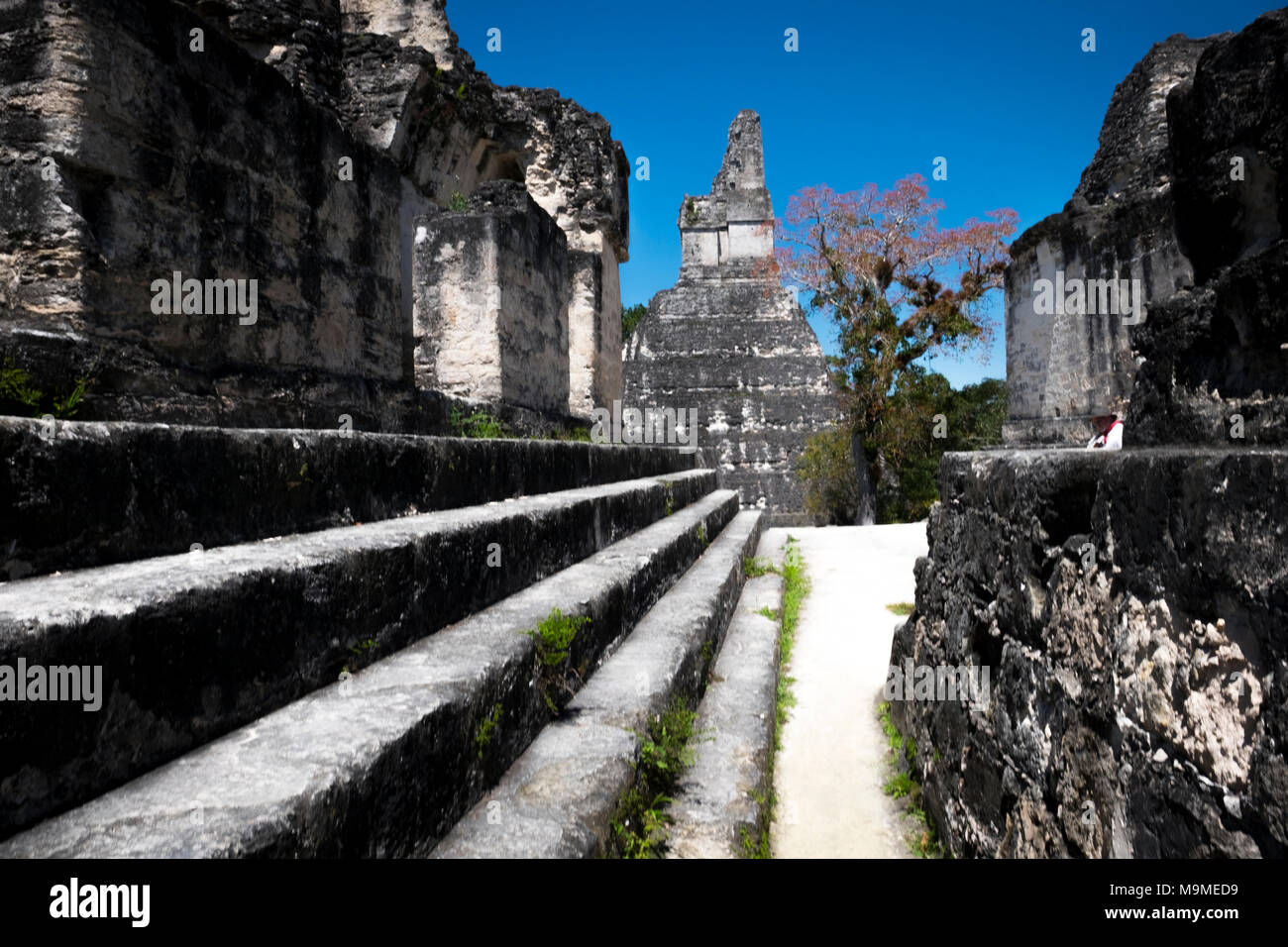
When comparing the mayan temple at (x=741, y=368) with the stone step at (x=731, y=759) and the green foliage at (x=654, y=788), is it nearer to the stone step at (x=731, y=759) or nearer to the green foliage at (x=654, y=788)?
the stone step at (x=731, y=759)

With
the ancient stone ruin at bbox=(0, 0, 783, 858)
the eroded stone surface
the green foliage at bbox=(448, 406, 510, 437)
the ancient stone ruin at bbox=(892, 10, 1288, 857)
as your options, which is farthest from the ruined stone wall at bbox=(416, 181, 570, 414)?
the eroded stone surface

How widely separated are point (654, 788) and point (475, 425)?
127 inches

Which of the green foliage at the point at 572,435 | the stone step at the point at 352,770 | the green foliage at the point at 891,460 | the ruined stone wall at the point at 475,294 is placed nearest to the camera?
the stone step at the point at 352,770

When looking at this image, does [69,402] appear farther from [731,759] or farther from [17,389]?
[731,759]

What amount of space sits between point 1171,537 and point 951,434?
18.9 meters

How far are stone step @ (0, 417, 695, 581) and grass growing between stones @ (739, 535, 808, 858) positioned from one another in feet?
4.89

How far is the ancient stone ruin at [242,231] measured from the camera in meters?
2.37

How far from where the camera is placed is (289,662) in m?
1.52

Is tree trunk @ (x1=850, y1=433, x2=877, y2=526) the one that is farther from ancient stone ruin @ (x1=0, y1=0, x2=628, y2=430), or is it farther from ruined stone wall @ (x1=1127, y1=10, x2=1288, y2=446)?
ruined stone wall @ (x1=1127, y1=10, x2=1288, y2=446)

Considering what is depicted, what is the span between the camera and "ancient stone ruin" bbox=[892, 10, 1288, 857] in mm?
1226

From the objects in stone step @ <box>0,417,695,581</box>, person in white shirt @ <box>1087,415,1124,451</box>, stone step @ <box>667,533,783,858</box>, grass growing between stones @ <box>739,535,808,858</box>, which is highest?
person in white shirt @ <box>1087,415,1124,451</box>

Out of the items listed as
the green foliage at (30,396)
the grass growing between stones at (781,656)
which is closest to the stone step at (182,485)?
the green foliage at (30,396)

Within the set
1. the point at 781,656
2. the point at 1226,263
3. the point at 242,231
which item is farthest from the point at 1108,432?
the point at 242,231

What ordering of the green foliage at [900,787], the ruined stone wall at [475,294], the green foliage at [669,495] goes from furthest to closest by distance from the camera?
1. the green foliage at [669,495]
2. the ruined stone wall at [475,294]
3. the green foliage at [900,787]
